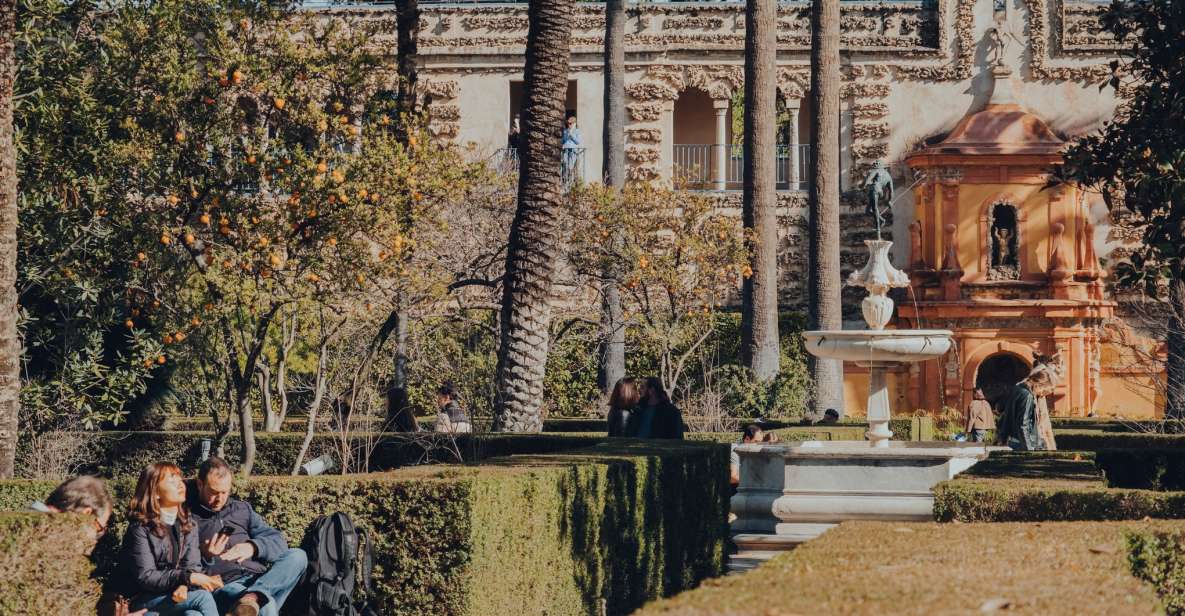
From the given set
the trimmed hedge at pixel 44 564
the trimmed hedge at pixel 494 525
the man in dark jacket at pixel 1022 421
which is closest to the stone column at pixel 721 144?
the man in dark jacket at pixel 1022 421

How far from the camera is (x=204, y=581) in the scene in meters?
8.73

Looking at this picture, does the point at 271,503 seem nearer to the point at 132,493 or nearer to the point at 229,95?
the point at 132,493

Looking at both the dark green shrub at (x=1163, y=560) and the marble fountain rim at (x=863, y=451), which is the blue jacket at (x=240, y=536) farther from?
the marble fountain rim at (x=863, y=451)

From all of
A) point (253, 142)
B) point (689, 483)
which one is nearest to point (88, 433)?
point (253, 142)

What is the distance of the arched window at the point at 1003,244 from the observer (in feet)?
104

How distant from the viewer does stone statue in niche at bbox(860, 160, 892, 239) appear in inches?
1153

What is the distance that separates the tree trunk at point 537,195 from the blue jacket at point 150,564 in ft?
23.3

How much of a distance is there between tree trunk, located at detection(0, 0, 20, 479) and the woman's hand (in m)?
3.34

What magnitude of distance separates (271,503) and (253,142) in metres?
4.95

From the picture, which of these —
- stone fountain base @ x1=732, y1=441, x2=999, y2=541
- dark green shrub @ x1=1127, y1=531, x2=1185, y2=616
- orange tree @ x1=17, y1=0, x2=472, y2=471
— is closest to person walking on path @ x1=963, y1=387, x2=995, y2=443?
stone fountain base @ x1=732, y1=441, x2=999, y2=541

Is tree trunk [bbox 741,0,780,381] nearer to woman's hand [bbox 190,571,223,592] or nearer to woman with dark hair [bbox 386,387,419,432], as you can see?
woman with dark hair [bbox 386,387,419,432]

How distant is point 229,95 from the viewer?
13.6m

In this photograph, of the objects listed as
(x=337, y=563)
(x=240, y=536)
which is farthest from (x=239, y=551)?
(x=337, y=563)

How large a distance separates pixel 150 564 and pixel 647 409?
237 inches
